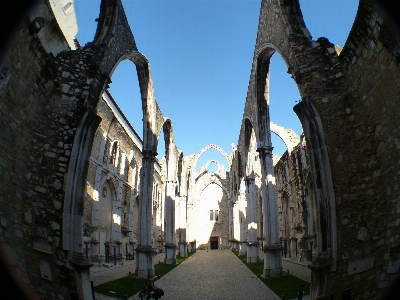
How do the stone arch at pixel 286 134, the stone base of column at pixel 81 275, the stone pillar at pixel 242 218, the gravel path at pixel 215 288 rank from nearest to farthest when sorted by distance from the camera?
the stone base of column at pixel 81 275 → the gravel path at pixel 215 288 → the stone pillar at pixel 242 218 → the stone arch at pixel 286 134

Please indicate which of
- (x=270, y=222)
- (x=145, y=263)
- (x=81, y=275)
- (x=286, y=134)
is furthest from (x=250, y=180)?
(x=81, y=275)

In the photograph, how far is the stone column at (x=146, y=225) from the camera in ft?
40.9

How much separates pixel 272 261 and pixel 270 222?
1580 mm

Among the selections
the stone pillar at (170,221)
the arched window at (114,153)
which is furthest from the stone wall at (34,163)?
the arched window at (114,153)

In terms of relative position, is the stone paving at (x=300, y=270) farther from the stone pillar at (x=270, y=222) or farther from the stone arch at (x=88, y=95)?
A: the stone arch at (x=88, y=95)

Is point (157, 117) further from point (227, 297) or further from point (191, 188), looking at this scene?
point (191, 188)

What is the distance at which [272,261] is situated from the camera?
1234cm

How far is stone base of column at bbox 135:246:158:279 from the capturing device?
1238 cm

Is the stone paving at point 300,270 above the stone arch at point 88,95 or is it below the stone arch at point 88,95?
below

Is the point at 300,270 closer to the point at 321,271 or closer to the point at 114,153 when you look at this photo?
the point at 321,271

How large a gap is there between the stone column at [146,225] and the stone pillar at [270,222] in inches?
187

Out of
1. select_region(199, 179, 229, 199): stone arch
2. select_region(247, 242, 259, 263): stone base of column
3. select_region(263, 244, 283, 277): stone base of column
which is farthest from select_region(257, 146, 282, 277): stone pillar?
select_region(199, 179, 229, 199): stone arch

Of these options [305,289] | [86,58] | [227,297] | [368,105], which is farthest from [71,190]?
[305,289]

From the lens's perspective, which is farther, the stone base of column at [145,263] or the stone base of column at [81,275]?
the stone base of column at [145,263]
